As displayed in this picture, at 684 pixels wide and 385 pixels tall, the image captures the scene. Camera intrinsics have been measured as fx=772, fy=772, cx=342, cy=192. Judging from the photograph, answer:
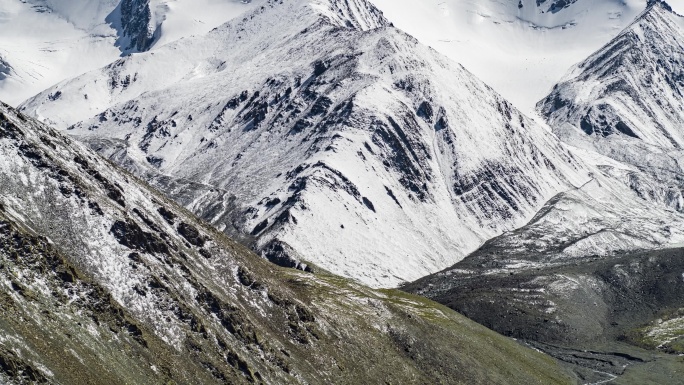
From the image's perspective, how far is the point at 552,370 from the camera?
197 meters

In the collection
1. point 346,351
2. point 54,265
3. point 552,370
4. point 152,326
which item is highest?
point 54,265

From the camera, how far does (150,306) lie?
383ft

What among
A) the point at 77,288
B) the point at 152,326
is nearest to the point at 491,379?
the point at 152,326

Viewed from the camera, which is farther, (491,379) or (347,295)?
(347,295)

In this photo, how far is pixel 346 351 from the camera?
474 feet

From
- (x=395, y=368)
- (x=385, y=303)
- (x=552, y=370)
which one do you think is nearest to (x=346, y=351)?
(x=395, y=368)

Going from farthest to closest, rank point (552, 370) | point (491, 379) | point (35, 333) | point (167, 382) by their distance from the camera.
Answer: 1. point (552, 370)
2. point (491, 379)
3. point (167, 382)
4. point (35, 333)

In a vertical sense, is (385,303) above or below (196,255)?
below

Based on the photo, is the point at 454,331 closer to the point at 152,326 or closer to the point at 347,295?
the point at 347,295

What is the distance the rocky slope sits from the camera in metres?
98.6

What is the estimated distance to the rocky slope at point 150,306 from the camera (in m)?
98.6

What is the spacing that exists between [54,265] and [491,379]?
9577cm

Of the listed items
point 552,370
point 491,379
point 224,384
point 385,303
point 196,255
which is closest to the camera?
point 224,384

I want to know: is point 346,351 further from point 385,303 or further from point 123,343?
point 123,343
